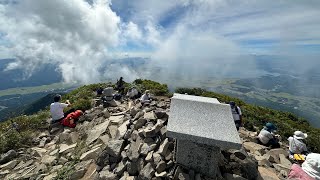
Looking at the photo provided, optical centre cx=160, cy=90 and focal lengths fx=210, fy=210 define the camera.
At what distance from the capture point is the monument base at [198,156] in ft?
19.0

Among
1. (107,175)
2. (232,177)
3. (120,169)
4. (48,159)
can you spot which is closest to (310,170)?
(232,177)

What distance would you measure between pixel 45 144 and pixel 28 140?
2.80ft

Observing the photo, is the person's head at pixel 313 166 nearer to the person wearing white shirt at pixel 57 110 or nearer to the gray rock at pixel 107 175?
the gray rock at pixel 107 175

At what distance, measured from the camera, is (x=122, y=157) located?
7059mm

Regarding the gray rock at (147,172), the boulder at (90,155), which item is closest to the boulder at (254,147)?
the gray rock at (147,172)

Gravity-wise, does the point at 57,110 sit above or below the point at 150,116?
below

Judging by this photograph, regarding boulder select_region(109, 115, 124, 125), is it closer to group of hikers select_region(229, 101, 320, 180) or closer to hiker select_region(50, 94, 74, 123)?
hiker select_region(50, 94, 74, 123)

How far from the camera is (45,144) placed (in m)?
9.67

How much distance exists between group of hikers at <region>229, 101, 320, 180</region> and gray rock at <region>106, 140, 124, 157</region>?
519cm

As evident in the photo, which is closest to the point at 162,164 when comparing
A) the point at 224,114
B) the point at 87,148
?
the point at 224,114

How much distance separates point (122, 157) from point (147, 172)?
1.38 m

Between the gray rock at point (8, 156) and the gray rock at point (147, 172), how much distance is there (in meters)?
6.02

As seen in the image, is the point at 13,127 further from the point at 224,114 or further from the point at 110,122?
the point at 224,114

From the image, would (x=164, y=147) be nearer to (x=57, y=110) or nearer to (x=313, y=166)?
(x=313, y=166)
